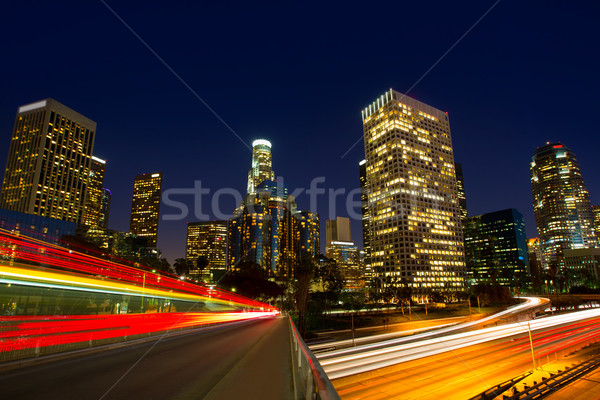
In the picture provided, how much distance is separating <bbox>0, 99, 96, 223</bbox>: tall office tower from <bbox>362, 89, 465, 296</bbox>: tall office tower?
511 feet

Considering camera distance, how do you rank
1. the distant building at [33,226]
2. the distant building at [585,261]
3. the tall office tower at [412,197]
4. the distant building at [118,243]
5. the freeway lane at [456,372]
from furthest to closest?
1. the distant building at [585,261]
2. the tall office tower at [412,197]
3. the distant building at [118,243]
4. the distant building at [33,226]
5. the freeway lane at [456,372]

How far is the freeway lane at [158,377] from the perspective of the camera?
7.33 m

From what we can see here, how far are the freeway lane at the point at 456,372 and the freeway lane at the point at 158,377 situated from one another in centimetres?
1216

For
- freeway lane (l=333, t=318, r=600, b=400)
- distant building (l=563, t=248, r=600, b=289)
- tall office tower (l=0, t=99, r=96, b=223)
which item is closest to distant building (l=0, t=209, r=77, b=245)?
tall office tower (l=0, t=99, r=96, b=223)

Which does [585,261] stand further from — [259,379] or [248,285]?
[259,379]

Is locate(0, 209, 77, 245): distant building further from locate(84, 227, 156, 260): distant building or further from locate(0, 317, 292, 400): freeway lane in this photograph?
locate(0, 317, 292, 400): freeway lane

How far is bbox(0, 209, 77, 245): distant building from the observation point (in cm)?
8600

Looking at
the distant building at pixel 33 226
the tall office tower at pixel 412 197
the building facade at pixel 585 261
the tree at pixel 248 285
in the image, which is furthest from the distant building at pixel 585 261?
the distant building at pixel 33 226

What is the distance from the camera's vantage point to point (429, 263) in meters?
137

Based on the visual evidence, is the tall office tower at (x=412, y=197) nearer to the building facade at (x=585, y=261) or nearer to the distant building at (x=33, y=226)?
the building facade at (x=585, y=261)

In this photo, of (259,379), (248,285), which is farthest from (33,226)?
(259,379)

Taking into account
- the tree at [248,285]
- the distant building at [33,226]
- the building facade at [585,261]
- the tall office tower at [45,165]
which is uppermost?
the tall office tower at [45,165]

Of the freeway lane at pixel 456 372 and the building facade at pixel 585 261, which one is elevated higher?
the building facade at pixel 585 261

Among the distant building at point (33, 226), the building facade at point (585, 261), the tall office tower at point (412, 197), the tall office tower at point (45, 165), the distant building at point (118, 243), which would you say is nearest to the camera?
the distant building at point (33, 226)
